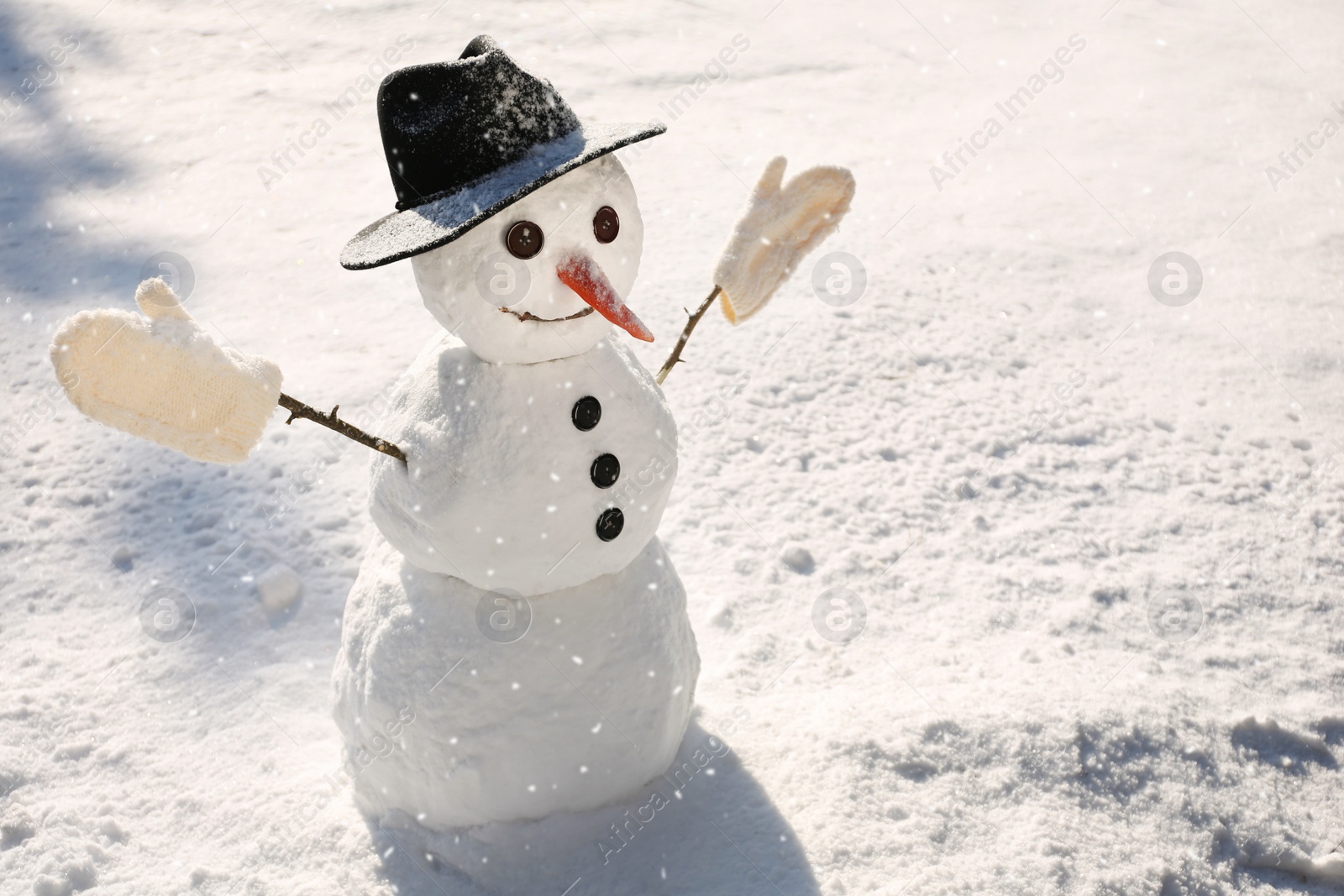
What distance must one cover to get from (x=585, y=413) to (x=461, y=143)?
1.62 ft

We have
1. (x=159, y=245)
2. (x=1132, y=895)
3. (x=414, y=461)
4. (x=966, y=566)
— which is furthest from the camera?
(x=159, y=245)

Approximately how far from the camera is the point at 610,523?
6.63ft

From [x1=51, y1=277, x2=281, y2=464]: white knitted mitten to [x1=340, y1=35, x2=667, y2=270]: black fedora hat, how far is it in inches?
10.1

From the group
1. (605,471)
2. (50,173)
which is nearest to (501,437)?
(605,471)

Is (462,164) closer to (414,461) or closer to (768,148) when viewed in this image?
(414,461)

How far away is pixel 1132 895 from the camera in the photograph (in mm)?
2189

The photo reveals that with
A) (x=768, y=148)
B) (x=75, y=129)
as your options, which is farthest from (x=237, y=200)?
(x=768, y=148)

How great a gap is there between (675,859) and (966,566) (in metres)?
1.28

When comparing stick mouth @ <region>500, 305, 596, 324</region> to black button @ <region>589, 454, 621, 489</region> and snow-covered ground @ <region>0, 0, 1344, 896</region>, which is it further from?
snow-covered ground @ <region>0, 0, 1344, 896</region>

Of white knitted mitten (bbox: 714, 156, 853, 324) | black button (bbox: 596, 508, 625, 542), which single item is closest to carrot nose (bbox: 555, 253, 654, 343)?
black button (bbox: 596, 508, 625, 542)

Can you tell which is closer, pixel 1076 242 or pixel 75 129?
pixel 1076 242

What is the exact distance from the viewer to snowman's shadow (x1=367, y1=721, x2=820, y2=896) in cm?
216

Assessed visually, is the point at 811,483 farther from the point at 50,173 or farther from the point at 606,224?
the point at 50,173

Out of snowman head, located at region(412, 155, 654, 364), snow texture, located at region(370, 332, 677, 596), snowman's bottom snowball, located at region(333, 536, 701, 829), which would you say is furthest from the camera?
snowman's bottom snowball, located at region(333, 536, 701, 829)
